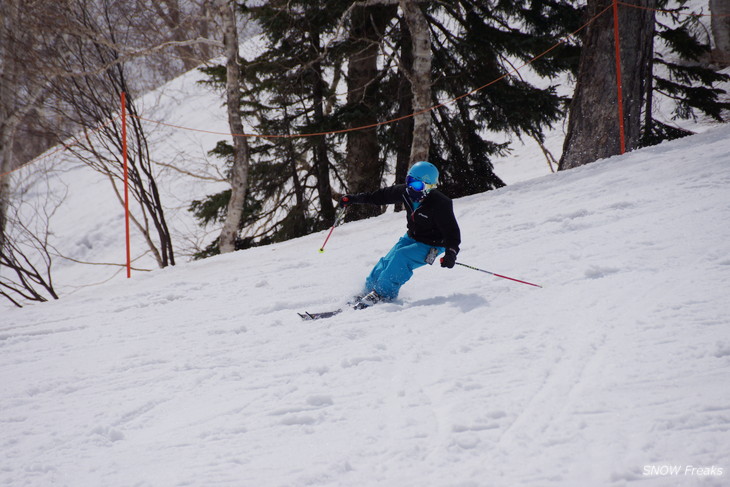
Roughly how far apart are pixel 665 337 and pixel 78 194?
73.5 feet

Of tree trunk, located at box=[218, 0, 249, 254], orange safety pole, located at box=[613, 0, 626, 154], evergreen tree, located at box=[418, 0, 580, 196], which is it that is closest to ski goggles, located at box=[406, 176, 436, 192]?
orange safety pole, located at box=[613, 0, 626, 154]

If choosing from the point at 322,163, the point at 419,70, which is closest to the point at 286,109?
the point at 322,163

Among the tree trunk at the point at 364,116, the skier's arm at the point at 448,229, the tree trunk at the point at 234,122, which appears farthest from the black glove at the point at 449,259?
the tree trunk at the point at 364,116

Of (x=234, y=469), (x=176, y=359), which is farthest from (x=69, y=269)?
(x=234, y=469)

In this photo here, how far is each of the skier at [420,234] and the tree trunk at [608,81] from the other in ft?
12.8

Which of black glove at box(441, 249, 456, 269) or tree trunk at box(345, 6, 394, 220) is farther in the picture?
tree trunk at box(345, 6, 394, 220)

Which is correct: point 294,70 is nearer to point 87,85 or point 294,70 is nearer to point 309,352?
point 87,85

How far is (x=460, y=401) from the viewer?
2.35 metres

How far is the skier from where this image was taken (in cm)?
389

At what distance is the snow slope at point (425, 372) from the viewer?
6.46ft

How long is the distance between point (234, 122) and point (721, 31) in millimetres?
10703

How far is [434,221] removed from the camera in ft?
13.0

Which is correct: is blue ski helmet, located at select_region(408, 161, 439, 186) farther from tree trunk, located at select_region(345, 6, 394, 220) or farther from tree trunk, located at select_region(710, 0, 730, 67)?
tree trunk, located at select_region(710, 0, 730, 67)

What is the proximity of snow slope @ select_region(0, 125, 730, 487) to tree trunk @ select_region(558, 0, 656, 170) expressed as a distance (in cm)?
187
